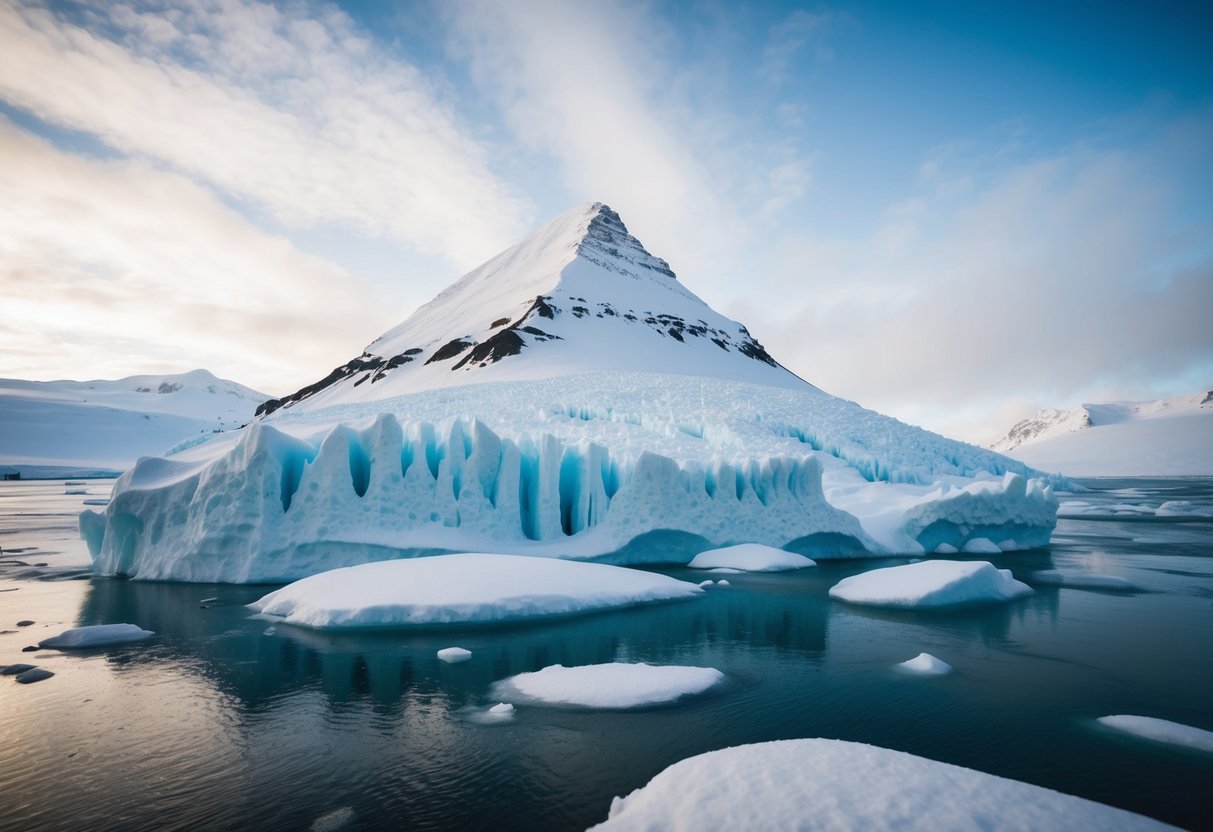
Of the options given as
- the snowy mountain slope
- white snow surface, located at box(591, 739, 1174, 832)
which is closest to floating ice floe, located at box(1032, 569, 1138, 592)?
the snowy mountain slope

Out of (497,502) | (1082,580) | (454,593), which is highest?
(497,502)

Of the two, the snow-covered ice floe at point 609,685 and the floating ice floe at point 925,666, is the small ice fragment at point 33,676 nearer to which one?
the snow-covered ice floe at point 609,685

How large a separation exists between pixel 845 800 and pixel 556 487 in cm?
1168

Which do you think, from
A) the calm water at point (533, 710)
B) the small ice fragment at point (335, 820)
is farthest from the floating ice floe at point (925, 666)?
the small ice fragment at point (335, 820)

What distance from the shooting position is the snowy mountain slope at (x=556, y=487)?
42.4 ft

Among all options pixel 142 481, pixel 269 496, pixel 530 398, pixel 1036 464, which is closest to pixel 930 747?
pixel 269 496

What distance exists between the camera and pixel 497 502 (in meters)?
14.4

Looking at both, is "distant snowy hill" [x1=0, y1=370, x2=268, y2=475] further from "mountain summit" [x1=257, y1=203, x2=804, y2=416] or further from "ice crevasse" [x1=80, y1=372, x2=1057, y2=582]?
"ice crevasse" [x1=80, y1=372, x2=1057, y2=582]

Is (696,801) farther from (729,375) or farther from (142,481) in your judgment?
(729,375)

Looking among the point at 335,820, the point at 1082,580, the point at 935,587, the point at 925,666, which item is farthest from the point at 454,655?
the point at 1082,580

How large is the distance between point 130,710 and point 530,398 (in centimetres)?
1876

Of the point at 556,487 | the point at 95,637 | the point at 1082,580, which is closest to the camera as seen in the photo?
the point at 95,637

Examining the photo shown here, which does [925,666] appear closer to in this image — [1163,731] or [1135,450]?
[1163,731]

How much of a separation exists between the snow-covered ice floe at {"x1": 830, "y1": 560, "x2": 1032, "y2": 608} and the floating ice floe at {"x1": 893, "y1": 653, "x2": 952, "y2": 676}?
3.37 metres
